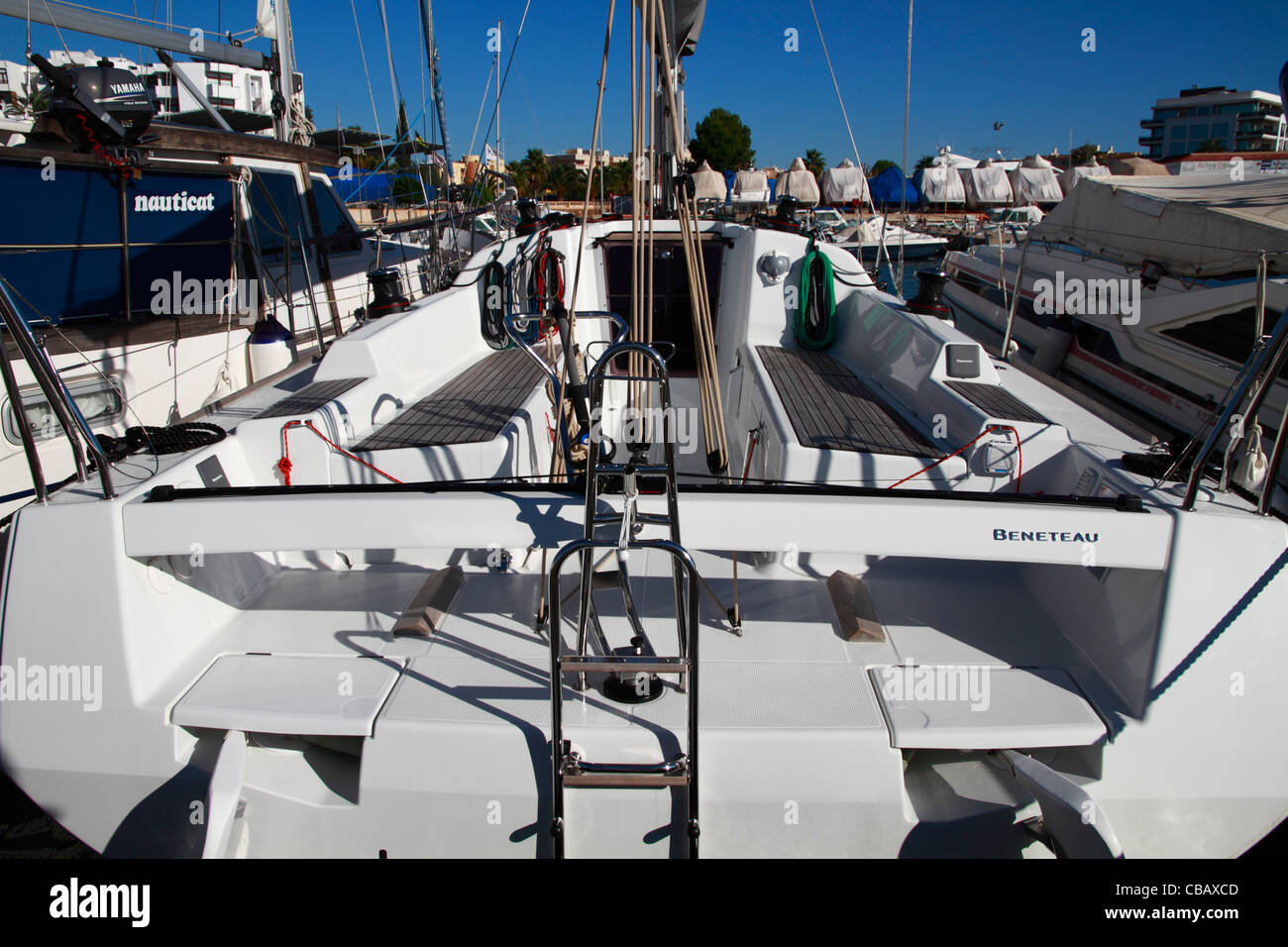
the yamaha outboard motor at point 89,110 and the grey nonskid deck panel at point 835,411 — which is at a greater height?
the yamaha outboard motor at point 89,110

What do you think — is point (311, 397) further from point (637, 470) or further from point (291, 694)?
point (637, 470)

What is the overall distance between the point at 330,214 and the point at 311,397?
705 cm

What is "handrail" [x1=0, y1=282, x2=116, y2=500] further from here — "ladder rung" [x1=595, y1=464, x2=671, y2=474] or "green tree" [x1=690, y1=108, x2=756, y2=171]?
"green tree" [x1=690, y1=108, x2=756, y2=171]

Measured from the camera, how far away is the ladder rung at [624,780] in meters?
1.85

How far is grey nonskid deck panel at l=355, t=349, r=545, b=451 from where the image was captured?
10.9ft

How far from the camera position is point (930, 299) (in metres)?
4.68

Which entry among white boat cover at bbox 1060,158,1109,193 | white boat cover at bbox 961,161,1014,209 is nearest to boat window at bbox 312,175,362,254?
white boat cover at bbox 1060,158,1109,193

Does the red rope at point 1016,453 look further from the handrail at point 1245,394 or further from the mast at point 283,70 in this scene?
the mast at point 283,70

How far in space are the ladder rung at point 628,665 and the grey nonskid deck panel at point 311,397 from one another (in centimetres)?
192

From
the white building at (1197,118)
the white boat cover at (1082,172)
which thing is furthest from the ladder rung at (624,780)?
the white building at (1197,118)

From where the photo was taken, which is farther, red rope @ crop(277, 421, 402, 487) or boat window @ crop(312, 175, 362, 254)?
boat window @ crop(312, 175, 362, 254)

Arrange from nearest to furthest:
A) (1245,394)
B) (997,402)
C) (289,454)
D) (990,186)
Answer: (1245,394) < (289,454) < (997,402) < (990,186)

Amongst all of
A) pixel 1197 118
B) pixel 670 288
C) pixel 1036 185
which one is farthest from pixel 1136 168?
pixel 1197 118

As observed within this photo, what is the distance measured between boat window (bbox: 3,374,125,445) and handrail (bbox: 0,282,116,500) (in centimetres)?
276
